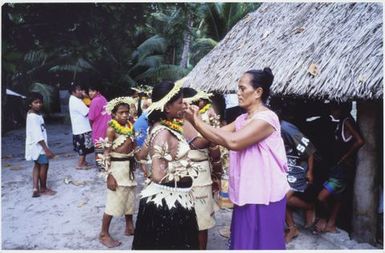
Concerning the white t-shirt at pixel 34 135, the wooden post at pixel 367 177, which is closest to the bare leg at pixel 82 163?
the white t-shirt at pixel 34 135

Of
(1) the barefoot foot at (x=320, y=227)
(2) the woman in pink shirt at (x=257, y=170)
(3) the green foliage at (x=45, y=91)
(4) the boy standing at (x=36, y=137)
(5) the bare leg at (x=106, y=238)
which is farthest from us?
(3) the green foliage at (x=45, y=91)

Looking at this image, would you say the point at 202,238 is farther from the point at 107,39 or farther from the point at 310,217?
the point at 107,39

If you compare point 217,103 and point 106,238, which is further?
point 217,103

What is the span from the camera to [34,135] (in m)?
5.79

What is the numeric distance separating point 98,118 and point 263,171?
5.47 metres

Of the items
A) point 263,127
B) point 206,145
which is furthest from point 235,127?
point 206,145

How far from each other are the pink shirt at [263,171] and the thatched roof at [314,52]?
A: 1.56m

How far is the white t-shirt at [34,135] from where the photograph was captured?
18.9 feet

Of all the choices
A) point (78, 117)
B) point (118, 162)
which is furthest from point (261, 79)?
point (78, 117)

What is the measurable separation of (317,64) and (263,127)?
2224mm

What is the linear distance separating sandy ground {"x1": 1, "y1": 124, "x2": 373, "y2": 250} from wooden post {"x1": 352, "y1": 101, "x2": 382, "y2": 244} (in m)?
0.21

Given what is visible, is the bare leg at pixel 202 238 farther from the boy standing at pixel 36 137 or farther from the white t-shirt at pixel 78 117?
the white t-shirt at pixel 78 117

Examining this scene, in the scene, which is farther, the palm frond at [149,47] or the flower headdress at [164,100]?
the palm frond at [149,47]

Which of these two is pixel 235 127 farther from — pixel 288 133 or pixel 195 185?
pixel 288 133
